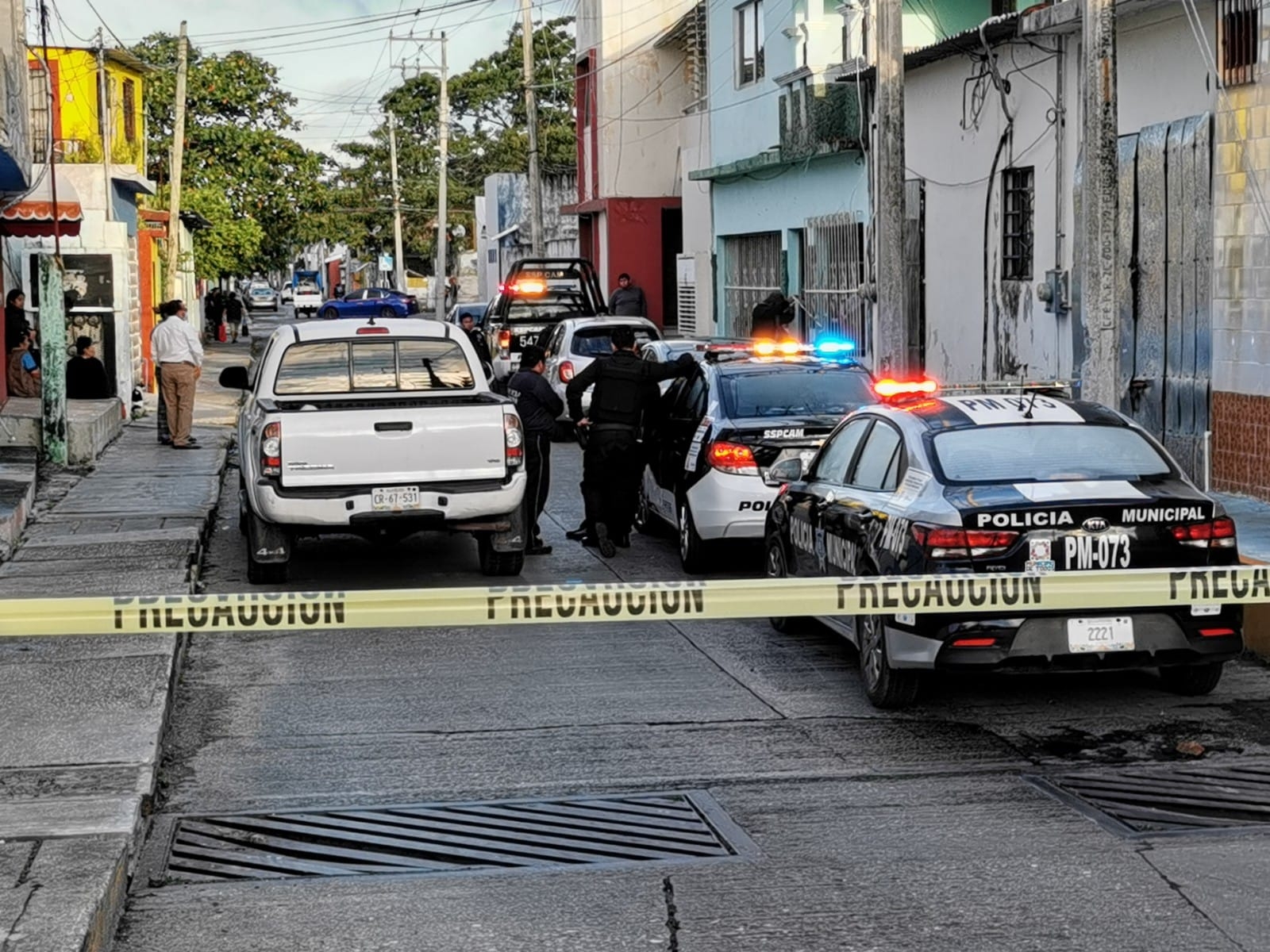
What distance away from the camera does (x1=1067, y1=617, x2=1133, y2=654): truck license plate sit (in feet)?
28.0

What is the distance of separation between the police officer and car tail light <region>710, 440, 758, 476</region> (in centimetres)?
147

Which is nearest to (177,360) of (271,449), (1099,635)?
(271,449)

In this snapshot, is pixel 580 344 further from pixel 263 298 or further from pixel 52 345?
pixel 263 298

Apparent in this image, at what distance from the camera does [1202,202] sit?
1620 centimetres

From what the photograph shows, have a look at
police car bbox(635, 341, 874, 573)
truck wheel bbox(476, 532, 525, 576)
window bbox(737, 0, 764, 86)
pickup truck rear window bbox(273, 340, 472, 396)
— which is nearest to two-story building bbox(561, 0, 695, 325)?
window bbox(737, 0, 764, 86)

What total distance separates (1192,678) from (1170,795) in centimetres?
193

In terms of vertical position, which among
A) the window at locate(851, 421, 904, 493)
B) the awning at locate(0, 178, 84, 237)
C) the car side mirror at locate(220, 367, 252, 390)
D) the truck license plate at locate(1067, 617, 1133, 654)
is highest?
the awning at locate(0, 178, 84, 237)

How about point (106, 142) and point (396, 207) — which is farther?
point (396, 207)

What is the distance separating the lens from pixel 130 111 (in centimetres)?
4275

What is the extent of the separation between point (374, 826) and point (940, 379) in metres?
17.6

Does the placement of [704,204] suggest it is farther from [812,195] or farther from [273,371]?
[273,371]

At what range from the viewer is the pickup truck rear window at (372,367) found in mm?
14055

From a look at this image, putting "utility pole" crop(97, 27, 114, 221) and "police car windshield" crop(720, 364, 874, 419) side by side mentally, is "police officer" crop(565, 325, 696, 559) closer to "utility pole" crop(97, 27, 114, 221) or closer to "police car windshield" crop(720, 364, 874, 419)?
"police car windshield" crop(720, 364, 874, 419)

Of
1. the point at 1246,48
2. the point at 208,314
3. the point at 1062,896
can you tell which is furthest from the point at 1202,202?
the point at 208,314
